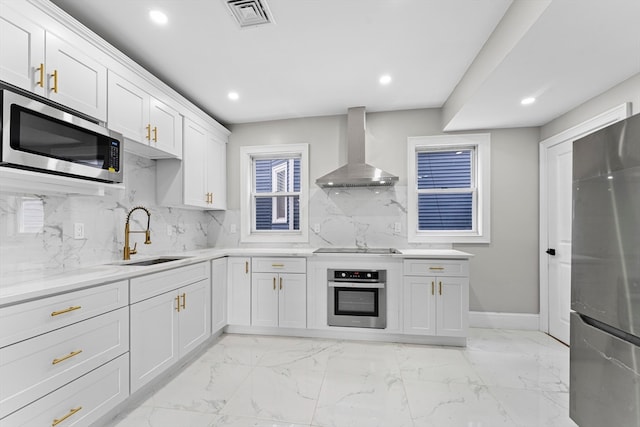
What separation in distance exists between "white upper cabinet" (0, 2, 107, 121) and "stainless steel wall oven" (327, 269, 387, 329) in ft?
7.93

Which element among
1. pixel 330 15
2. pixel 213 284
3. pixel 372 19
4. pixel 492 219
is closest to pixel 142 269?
pixel 213 284

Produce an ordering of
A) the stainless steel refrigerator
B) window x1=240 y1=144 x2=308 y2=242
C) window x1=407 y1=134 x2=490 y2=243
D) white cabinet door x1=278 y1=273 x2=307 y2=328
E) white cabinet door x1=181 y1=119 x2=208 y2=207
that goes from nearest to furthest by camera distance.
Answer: the stainless steel refrigerator, white cabinet door x1=181 y1=119 x2=208 y2=207, white cabinet door x1=278 y1=273 x2=307 y2=328, window x1=407 y1=134 x2=490 y2=243, window x1=240 y1=144 x2=308 y2=242

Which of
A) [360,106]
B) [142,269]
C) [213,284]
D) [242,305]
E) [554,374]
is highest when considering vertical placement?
[360,106]

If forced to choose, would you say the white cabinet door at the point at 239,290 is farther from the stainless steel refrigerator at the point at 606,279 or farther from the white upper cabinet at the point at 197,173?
the stainless steel refrigerator at the point at 606,279

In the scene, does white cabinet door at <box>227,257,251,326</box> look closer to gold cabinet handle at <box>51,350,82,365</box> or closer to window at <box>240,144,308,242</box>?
window at <box>240,144,308,242</box>

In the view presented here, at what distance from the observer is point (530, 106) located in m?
2.64

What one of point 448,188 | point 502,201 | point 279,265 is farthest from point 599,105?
point 279,265

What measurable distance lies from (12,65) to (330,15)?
178 centimetres

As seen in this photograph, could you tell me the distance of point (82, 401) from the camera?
1494 mm

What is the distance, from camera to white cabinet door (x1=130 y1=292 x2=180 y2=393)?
185cm

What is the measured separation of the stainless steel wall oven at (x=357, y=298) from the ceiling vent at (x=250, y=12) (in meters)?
2.26

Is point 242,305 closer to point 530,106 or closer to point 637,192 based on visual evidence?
point 637,192

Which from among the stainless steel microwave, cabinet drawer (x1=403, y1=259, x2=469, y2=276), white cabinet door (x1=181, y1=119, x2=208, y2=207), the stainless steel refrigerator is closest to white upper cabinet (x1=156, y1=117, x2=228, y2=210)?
white cabinet door (x1=181, y1=119, x2=208, y2=207)

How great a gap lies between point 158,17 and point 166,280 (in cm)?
185
